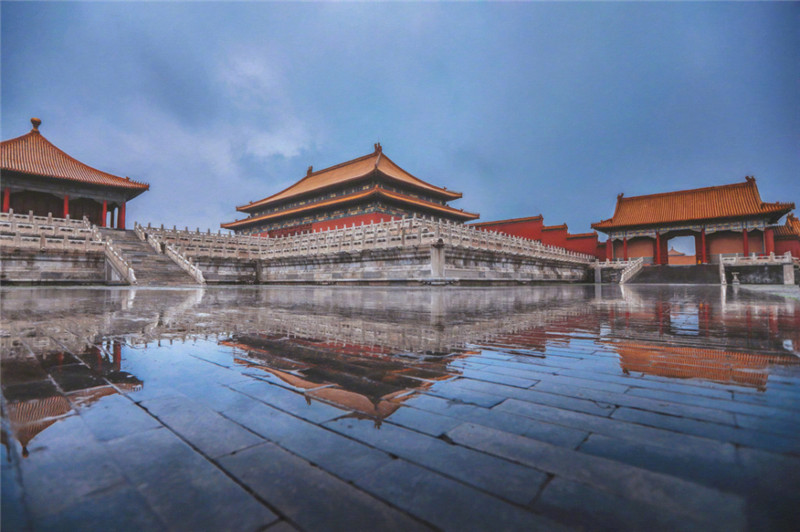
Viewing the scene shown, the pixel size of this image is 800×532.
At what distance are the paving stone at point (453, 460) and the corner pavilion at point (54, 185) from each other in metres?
34.1

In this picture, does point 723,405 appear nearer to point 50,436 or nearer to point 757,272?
point 50,436

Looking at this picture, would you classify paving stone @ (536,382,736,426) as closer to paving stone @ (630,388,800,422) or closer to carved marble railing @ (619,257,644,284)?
paving stone @ (630,388,800,422)

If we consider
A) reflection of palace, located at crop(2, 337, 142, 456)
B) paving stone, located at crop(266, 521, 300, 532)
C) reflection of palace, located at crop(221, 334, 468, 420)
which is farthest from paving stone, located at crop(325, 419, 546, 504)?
reflection of palace, located at crop(2, 337, 142, 456)

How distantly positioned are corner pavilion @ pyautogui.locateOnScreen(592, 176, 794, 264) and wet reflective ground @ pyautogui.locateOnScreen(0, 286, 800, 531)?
32178mm

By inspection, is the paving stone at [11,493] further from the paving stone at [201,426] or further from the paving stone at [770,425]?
the paving stone at [770,425]

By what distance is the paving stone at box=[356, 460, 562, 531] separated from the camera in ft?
2.82

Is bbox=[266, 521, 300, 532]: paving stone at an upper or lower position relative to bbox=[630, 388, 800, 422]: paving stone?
lower

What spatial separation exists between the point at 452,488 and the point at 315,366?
142 centimetres

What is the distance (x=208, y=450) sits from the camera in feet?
4.00

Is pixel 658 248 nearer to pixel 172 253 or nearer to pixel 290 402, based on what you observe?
pixel 172 253

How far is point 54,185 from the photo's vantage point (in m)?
27.6

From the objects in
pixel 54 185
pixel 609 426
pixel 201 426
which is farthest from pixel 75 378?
pixel 54 185

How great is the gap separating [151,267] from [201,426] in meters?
18.1

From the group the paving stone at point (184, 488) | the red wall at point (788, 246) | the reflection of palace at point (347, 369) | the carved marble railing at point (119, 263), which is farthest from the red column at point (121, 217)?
the red wall at point (788, 246)
